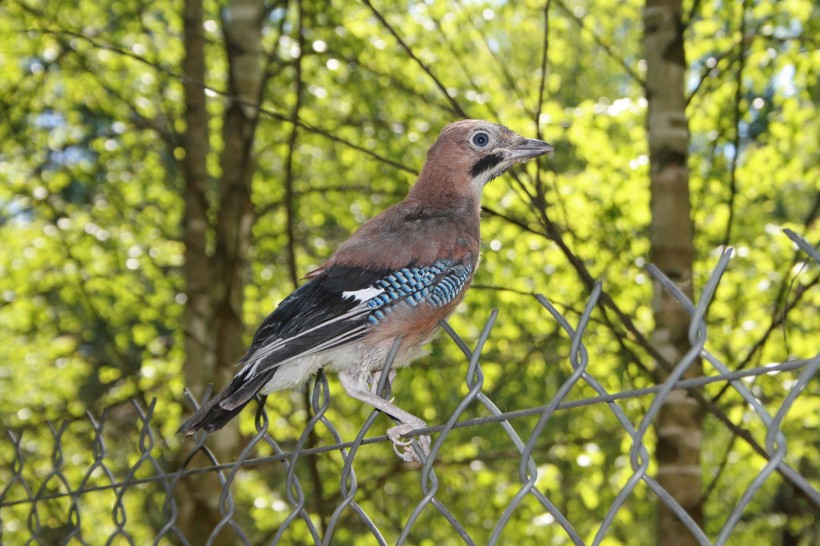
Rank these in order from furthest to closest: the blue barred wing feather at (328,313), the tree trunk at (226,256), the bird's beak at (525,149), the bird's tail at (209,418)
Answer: the tree trunk at (226,256)
the bird's beak at (525,149)
the blue barred wing feather at (328,313)
the bird's tail at (209,418)

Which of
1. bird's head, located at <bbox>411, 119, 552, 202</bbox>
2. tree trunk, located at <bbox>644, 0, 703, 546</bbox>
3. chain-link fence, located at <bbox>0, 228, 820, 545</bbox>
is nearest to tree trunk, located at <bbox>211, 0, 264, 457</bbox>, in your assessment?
chain-link fence, located at <bbox>0, 228, 820, 545</bbox>

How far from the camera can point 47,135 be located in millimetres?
10625

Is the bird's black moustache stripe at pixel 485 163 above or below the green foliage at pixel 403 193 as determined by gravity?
above

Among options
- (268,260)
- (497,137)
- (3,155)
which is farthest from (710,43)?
(3,155)

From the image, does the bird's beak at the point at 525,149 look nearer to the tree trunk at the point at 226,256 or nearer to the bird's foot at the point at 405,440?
the bird's foot at the point at 405,440

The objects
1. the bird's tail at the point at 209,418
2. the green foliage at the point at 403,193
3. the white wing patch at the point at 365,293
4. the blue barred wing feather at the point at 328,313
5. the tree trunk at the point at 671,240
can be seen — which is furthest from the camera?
the green foliage at the point at 403,193

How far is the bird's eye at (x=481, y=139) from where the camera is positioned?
4133 millimetres

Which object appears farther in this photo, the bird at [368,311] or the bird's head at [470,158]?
the bird's head at [470,158]

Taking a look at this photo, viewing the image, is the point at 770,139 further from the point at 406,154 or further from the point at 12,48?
the point at 12,48

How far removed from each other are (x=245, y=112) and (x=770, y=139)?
3975mm

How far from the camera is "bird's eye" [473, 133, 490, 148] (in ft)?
13.6

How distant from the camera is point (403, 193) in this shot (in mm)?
7227

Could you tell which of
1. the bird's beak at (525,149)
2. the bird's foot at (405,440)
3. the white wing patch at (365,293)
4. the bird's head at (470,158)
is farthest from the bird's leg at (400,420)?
the bird's beak at (525,149)

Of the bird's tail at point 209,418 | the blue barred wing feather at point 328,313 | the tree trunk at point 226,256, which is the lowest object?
the tree trunk at point 226,256
